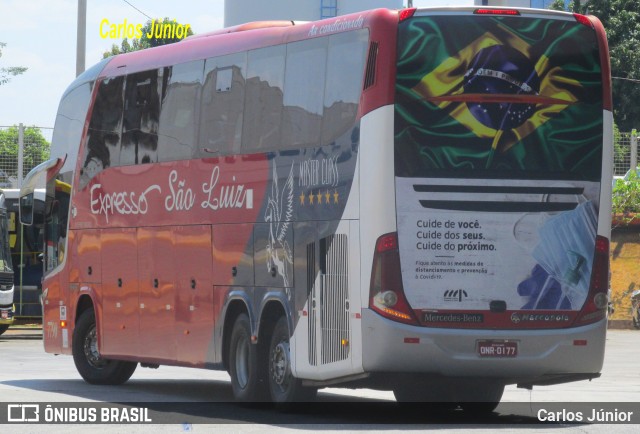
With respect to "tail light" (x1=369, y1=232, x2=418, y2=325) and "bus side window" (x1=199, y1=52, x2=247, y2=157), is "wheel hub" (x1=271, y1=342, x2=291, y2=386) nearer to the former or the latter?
"tail light" (x1=369, y1=232, x2=418, y2=325)

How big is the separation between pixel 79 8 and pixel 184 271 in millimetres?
17305

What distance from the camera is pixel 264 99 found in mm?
16641

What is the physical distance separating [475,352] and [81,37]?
21.7 m

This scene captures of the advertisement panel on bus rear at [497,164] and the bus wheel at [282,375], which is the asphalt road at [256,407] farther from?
the advertisement panel on bus rear at [497,164]

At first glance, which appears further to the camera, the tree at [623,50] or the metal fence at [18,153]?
the tree at [623,50]

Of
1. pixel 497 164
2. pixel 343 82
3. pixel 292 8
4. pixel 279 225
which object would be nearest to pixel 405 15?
pixel 343 82

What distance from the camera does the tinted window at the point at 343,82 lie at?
14.7 m

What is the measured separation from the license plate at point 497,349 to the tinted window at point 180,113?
5.18 m

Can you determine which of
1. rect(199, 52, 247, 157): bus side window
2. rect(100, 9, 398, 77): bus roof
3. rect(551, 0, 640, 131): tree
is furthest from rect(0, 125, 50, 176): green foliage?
rect(199, 52, 247, 157): bus side window

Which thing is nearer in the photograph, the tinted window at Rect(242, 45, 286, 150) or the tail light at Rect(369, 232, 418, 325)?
the tail light at Rect(369, 232, 418, 325)

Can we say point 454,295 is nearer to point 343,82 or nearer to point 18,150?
point 343,82

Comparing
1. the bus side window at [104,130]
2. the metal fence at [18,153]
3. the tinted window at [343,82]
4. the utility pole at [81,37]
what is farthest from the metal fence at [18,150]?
the tinted window at [343,82]

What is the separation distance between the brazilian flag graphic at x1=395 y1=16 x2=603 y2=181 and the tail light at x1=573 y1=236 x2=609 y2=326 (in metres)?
0.73

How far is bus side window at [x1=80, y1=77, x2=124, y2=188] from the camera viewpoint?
805 inches
